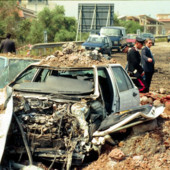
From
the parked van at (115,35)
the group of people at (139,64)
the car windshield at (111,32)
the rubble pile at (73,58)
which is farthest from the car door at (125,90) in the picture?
the car windshield at (111,32)

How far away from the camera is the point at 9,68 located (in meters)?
7.98

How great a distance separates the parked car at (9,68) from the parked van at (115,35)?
2127 cm

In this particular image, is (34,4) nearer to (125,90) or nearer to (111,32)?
(111,32)

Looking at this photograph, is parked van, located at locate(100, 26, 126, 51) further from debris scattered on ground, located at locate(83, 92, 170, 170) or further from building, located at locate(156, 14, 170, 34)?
building, located at locate(156, 14, 170, 34)

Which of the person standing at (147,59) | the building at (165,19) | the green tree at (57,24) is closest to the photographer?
the person standing at (147,59)

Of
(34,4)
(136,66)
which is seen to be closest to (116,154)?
(136,66)

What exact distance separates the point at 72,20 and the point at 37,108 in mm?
39912

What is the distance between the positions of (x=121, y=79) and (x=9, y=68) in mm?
3086

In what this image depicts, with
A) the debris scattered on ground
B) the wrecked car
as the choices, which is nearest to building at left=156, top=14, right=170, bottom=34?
the wrecked car

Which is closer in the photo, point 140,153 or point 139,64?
point 140,153

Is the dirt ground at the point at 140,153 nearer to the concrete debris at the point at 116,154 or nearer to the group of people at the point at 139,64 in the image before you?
the concrete debris at the point at 116,154

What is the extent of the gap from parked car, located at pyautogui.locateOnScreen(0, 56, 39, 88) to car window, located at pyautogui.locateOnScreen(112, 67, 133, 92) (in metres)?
2.92

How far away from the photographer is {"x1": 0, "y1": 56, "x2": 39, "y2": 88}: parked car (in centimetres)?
782

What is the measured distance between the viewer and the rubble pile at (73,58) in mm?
5680
